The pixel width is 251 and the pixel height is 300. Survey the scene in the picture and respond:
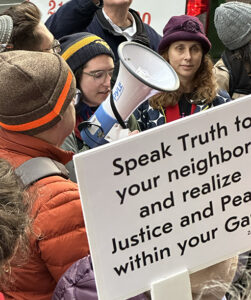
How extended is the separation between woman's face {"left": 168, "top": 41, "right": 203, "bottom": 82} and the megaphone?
2.86ft

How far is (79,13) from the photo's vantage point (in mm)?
3496

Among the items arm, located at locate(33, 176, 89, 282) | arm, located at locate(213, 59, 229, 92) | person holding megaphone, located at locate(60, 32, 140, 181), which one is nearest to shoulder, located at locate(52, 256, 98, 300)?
arm, located at locate(33, 176, 89, 282)

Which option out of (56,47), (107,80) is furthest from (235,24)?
(56,47)

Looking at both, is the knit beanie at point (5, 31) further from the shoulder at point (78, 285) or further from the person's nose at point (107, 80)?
the shoulder at point (78, 285)

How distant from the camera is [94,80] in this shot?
289 cm

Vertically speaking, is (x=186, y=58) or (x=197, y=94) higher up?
(x=186, y=58)

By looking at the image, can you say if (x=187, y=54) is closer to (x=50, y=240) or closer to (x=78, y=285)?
(x=50, y=240)

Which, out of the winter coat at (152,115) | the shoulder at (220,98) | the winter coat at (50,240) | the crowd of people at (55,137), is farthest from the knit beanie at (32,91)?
the shoulder at (220,98)

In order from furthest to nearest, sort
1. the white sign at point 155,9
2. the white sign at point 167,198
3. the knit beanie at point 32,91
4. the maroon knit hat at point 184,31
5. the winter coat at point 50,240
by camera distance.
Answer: the white sign at point 155,9
the maroon knit hat at point 184,31
the knit beanie at point 32,91
the winter coat at point 50,240
the white sign at point 167,198

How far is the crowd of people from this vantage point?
1441mm

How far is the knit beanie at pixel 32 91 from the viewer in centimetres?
186

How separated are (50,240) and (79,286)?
1.01ft

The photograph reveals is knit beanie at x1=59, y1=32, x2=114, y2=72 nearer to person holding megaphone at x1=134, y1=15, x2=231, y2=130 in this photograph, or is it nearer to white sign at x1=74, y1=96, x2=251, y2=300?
person holding megaphone at x1=134, y1=15, x2=231, y2=130

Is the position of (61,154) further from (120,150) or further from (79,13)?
(79,13)
